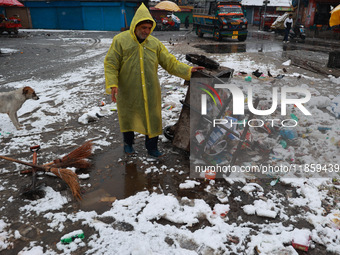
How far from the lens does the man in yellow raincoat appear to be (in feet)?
9.98

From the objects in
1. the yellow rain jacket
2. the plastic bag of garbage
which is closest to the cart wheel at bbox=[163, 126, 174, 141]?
the yellow rain jacket

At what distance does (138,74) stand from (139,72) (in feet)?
0.09

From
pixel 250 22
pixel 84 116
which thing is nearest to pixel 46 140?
pixel 84 116

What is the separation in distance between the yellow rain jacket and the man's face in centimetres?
6

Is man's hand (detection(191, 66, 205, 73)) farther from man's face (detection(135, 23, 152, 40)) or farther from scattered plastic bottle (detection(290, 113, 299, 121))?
scattered plastic bottle (detection(290, 113, 299, 121))

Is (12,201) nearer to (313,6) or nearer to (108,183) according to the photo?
(108,183)

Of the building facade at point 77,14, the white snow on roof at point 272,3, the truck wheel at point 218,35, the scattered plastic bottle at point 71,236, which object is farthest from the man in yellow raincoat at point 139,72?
the white snow on roof at point 272,3

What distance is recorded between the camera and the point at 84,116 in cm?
503

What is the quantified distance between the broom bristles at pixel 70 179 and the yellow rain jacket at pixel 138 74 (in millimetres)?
930

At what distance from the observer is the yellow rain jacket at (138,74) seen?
10.1 ft

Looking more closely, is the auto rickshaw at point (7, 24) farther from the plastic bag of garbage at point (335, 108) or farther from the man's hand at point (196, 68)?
the plastic bag of garbage at point (335, 108)

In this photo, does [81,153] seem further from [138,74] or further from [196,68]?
[196,68]

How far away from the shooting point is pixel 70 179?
118 inches

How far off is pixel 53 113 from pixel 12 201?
293 cm
